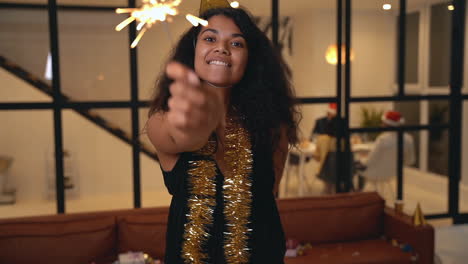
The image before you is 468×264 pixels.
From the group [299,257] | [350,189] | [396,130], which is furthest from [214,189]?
[396,130]

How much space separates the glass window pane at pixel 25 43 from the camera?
3.65 metres

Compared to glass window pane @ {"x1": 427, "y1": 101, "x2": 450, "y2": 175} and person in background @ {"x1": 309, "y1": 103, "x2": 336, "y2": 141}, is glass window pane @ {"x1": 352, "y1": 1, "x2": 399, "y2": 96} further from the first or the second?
glass window pane @ {"x1": 427, "y1": 101, "x2": 450, "y2": 175}

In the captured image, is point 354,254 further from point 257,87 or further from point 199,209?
point 199,209

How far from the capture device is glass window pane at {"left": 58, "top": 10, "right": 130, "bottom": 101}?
12.3 feet

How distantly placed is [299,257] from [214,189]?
2.31 meters

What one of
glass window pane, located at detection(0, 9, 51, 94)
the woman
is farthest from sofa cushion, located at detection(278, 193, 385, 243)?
the woman

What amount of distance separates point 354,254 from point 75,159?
2020mm

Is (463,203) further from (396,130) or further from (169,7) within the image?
(169,7)

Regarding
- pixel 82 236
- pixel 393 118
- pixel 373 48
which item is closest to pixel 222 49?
pixel 82 236

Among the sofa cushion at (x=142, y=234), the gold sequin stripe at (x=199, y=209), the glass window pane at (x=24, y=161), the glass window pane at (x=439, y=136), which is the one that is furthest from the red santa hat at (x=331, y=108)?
the gold sequin stripe at (x=199, y=209)

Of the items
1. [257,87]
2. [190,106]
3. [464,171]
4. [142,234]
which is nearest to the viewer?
[190,106]

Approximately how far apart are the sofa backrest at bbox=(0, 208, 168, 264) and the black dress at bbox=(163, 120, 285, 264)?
2091mm

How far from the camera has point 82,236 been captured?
10.7 feet

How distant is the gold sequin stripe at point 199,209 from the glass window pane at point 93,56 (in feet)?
8.87
